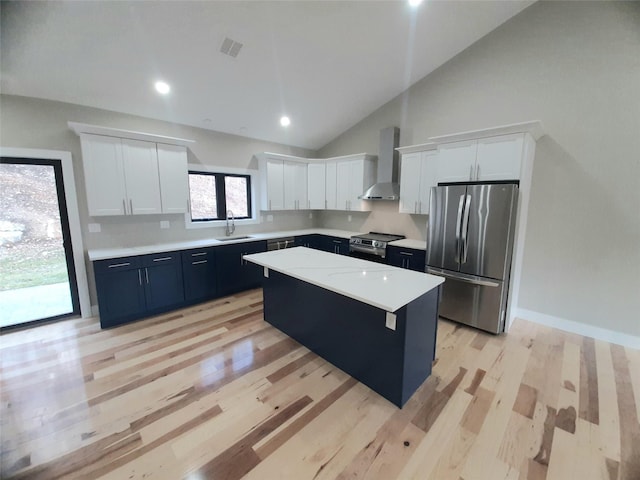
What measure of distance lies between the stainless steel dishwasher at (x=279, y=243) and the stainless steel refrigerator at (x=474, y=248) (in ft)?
8.07

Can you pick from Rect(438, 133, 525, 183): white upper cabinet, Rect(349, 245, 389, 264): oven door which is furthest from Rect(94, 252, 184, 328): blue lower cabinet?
Rect(438, 133, 525, 183): white upper cabinet

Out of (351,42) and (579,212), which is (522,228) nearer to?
(579,212)

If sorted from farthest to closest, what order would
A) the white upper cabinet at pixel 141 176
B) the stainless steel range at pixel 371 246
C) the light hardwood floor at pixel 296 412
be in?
the stainless steel range at pixel 371 246
the white upper cabinet at pixel 141 176
the light hardwood floor at pixel 296 412

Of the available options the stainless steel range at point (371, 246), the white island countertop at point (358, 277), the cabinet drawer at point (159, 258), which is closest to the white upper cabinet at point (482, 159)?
the stainless steel range at point (371, 246)

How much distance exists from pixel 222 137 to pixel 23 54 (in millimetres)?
2272

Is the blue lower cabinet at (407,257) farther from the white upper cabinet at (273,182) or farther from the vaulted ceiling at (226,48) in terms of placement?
the vaulted ceiling at (226,48)

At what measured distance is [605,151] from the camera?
285 cm

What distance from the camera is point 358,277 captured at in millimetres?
2316

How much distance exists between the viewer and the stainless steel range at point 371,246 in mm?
4180

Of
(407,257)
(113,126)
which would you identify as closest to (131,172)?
(113,126)

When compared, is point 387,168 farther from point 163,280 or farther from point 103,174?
point 103,174

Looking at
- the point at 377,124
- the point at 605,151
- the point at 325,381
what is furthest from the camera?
the point at 377,124

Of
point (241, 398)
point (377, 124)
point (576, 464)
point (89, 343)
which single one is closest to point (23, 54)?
point (89, 343)

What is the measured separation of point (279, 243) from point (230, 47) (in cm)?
287
